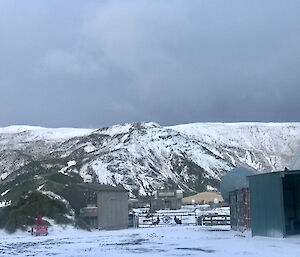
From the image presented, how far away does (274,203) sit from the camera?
25953 millimetres

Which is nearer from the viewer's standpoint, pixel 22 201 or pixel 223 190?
pixel 223 190

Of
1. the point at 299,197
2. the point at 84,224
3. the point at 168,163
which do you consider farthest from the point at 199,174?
the point at 299,197

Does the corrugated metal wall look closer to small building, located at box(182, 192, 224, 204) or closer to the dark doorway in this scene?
the dark doorway

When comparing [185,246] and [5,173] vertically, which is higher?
[5,173]

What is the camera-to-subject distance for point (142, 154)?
139 meters

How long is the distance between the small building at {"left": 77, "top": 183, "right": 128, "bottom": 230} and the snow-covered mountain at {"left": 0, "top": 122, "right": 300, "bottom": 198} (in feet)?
161

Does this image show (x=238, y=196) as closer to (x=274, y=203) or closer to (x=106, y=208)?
(x=274, y=203)

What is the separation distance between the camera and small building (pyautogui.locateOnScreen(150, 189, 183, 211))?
293ft

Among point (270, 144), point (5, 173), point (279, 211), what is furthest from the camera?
point (270, 144)

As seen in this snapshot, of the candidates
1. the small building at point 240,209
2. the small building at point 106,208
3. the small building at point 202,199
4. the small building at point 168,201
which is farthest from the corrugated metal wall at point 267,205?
the small building at point 202,199

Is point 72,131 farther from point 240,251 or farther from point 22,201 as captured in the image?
point 240,251

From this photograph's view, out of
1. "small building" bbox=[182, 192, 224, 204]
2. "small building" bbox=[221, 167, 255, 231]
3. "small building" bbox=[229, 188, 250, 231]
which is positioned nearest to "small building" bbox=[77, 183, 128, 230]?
"small building" bbox=[221, 167, 255, 231]

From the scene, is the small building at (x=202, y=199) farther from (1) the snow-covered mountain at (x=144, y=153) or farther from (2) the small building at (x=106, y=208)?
(2) the small building at (x=106, y=208)

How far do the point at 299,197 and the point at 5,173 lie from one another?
106752 millimetres
